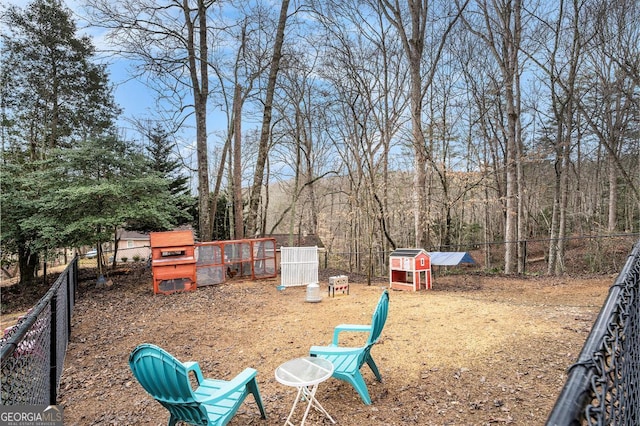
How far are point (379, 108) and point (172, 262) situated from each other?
38.6 ft

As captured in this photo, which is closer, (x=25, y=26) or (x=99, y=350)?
(x=99, y=350)

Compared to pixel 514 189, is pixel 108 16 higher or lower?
higher

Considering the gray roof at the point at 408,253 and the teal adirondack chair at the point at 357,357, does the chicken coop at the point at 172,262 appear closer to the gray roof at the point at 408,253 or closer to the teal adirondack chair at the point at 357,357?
the gray roof at the point at 408,253

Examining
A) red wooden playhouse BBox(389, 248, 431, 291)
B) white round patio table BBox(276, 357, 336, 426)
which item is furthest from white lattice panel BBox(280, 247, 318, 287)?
white round patio table BBox(276, 357, 336, 426)

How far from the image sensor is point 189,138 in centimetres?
1891

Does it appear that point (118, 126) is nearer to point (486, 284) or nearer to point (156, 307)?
point (156, 307)

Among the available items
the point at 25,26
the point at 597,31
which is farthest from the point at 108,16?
the point at 597,31

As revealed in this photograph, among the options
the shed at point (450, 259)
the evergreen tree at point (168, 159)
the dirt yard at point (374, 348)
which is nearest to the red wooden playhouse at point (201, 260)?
the dirt yard at point (374, 348)

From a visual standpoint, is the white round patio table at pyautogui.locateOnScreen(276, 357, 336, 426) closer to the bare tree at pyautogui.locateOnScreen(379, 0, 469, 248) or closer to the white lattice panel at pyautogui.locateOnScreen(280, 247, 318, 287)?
the white lattice panel at pyautogui.locateOnScreen(280, 247, 318, 287)

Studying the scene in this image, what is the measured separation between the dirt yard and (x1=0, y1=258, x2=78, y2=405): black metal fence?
1.31 feet

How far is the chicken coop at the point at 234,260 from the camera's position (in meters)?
9.27

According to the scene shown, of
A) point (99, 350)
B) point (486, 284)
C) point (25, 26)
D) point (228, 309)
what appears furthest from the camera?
point (25, 26)

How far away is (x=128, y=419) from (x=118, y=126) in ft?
51.6

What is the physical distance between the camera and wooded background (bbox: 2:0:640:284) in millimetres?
10953
